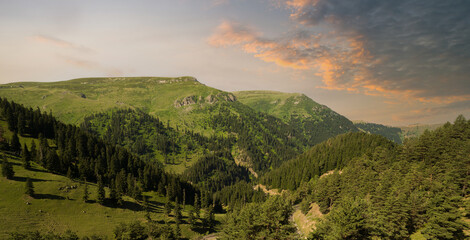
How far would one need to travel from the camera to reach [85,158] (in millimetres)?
129375

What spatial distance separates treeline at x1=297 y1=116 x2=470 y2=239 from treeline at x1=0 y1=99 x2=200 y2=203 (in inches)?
4199

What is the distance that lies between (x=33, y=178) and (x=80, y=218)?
35.9 meters

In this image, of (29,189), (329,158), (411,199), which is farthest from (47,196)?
(329,158)

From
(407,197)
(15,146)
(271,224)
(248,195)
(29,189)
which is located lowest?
(248,195)

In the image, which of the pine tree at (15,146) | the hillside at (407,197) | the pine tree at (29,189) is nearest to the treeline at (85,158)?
the pine tree at (15,146)

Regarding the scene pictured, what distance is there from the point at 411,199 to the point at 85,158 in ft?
540

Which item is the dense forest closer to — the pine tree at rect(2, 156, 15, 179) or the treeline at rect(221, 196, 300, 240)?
the treeline at rect(221, 196, 300, 240)

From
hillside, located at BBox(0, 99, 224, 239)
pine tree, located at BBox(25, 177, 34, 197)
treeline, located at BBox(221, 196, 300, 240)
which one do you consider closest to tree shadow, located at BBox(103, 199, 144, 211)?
hillside, located at BBox(0, 99, 224, 239)

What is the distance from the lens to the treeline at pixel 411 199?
3843 cm

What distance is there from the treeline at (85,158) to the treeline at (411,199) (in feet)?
350

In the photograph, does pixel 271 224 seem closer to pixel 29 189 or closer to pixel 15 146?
pixel 29 189

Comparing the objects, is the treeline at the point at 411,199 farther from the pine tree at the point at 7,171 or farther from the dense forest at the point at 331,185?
the pine tree at the point at 7,171

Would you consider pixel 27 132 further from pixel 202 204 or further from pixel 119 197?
pixel 202 204

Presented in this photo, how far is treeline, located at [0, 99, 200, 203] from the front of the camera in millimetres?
113625
